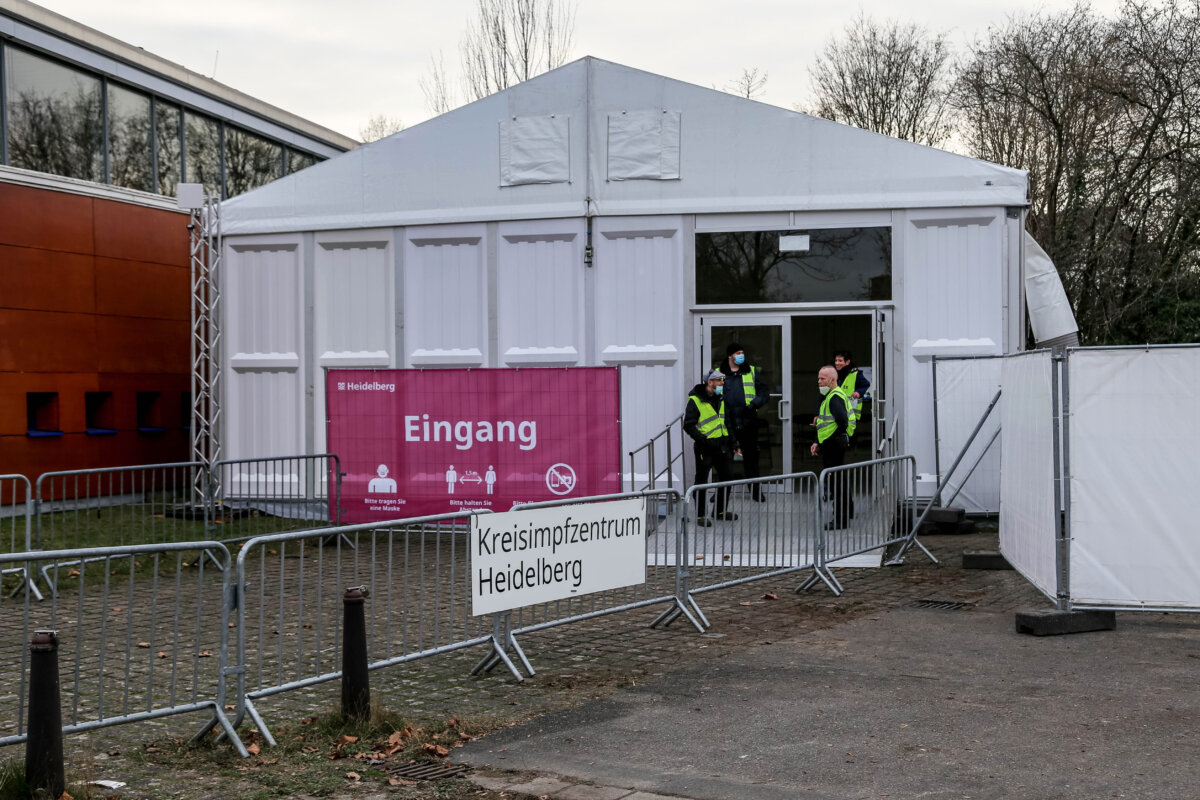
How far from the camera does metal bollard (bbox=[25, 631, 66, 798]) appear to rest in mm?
5422

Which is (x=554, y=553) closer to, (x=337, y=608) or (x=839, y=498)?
(x=337, y=608)

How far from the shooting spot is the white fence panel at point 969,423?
1462cm

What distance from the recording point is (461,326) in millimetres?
16781

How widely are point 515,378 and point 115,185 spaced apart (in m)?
10.2

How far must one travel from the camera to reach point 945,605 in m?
10.6

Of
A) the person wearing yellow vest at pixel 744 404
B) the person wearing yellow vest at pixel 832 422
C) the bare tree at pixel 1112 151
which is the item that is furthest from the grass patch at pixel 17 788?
the bare tree at pixel 1112 151

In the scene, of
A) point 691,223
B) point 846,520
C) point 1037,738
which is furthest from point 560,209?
point 1037,738

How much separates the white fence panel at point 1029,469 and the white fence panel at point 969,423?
3.18m

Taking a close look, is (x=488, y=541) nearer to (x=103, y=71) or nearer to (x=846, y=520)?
(x=846, y=520)

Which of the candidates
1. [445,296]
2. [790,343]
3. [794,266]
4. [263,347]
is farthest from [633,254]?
[263,347]

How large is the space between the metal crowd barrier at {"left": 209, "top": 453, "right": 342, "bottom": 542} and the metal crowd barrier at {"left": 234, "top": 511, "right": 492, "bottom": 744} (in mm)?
4276

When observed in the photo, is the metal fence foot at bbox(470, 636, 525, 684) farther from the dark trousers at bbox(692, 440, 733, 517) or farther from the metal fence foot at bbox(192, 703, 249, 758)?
the dark trousers at bbox(692, 440, 733, 517)

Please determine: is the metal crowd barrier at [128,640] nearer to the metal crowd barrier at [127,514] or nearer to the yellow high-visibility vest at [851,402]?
the metal crowd barrier at [127,514]

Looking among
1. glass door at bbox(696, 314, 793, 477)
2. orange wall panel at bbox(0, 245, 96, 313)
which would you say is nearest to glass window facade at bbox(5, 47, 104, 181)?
orange wall panel at bbox(0, 245, 96, 313)
